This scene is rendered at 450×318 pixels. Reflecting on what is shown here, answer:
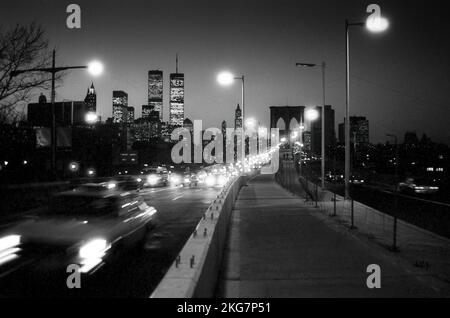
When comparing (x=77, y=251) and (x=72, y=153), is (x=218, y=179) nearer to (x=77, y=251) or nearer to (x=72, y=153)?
(x=72, y=153)

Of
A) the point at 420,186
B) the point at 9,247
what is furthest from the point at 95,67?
the point at 420,186

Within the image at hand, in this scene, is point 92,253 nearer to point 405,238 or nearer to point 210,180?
point 405,238

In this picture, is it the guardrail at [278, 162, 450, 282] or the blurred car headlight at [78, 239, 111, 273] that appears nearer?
the blurred car headlight at [78, 239, 111, 273]

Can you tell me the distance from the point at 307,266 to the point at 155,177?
33.5m

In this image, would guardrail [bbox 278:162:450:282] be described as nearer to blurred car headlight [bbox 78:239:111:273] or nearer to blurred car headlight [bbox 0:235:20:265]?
blurred car headlight [bbox 78:239:111:273]

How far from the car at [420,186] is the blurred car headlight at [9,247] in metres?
30.3

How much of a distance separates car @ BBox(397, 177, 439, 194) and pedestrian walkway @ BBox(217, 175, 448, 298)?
21.0 m

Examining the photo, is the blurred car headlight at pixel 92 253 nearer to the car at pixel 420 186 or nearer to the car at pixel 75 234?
the car at pixel 75 234

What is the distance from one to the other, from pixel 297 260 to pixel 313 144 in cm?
17115

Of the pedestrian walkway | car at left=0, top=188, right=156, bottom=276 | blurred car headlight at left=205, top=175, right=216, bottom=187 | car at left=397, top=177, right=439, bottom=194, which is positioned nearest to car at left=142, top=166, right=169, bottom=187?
blurred car headlight at left=205, top=175, right=216, bottom=187

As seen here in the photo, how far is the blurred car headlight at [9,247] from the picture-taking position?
8.54 meters

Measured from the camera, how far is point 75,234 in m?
8.65

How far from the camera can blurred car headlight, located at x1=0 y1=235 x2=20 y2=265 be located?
8.54m

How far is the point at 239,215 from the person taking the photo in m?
18.9
